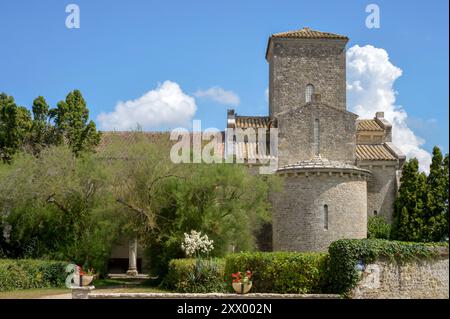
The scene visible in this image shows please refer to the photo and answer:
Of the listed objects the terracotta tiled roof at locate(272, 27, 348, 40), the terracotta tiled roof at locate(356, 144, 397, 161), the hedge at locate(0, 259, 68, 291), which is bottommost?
the hedge at locate(0, 259, 68, 291)

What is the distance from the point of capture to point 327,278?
66.7 ft

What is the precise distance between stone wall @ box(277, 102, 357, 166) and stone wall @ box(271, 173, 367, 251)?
6080 mm

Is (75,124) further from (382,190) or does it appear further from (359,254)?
(359,254)

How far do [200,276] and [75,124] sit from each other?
18842 mm

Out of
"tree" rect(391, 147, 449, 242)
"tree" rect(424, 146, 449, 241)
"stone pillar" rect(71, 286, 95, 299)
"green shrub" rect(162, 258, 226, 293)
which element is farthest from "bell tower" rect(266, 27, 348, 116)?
"stone pillar" rect(71, 286, 95, 299)

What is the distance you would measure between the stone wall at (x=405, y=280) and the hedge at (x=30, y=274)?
559 inches

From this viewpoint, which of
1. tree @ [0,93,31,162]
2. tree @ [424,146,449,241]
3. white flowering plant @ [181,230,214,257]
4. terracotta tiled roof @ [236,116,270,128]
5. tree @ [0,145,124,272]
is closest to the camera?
white flowering plant @ [181,230,214,257]

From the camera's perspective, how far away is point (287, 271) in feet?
67.4

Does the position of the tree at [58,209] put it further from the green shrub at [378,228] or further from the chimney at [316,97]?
the green shrub at [378,228]

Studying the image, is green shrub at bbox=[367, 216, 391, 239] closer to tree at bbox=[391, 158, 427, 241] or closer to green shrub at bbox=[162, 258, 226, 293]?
tree at bbox=[391, 158, 427, 241]

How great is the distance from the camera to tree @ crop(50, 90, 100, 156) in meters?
35.8

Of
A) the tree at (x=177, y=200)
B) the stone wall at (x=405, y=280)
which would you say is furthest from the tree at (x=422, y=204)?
the stone wall at (x=405, y=280)

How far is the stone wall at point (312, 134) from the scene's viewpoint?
115 ft

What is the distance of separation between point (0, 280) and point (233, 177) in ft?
37.1
